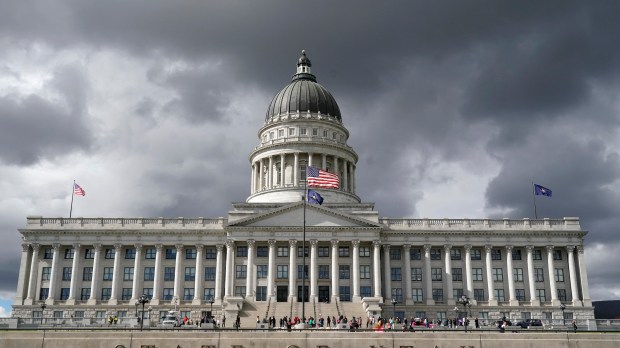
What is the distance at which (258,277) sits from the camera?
83.9 m

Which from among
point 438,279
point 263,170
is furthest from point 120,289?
point 438,279

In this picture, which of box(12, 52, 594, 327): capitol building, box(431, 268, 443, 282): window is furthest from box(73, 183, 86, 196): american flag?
box(431, 268, 443, 282): window

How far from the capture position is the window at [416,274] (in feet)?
285

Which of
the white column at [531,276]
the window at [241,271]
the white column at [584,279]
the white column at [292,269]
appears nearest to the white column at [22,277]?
the window at [241,271]

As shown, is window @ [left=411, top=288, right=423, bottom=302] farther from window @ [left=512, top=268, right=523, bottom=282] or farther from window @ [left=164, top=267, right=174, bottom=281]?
window @ [left=164, top=267, right=174, bottom=281]

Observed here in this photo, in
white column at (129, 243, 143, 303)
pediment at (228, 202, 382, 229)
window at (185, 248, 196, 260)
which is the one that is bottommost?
white column at (129, 243, 143, 303)

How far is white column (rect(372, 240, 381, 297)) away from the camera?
270 feet

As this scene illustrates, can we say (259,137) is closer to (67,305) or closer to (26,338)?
(67,305)

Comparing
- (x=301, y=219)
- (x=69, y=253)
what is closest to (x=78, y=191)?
(x=69, y=253)

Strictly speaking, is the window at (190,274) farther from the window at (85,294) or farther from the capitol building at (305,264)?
the window at (85,294)

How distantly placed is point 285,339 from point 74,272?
5439cm

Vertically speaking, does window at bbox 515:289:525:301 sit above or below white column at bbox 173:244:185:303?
below

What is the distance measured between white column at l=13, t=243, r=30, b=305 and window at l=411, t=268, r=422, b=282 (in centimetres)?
5429

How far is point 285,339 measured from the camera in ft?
136
